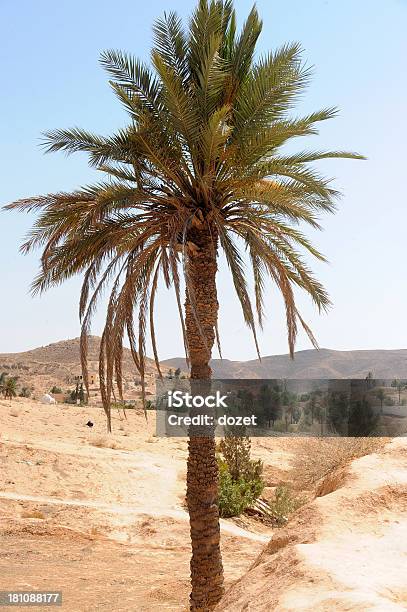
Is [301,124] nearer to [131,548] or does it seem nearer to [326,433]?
[131,548]

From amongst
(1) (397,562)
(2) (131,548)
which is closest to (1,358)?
(2) (131,548)

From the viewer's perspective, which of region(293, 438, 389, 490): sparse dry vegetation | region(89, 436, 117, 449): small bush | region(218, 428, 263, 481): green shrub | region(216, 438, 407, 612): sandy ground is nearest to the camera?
region(216, 438, 407, 612): sandy ground

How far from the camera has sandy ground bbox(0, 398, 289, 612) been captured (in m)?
11.4

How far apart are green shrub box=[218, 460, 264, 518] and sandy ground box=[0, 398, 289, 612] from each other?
0.46 metres

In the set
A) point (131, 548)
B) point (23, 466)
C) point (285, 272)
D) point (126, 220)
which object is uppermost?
point (126, 220)

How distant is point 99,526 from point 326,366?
75.9 m

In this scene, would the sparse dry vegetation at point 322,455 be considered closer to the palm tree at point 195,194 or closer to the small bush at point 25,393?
the palm tree at point 195,194

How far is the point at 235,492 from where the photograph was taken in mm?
18594

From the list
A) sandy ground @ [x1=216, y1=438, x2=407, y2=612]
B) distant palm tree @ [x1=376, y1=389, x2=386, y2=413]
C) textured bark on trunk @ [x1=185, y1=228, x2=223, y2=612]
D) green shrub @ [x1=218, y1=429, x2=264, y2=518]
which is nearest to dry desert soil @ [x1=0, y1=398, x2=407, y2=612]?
sandy ground @ [x1=216, y1=438, x2=407, y2=612]

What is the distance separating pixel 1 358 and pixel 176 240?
67.8 m

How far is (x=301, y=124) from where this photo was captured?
959cm

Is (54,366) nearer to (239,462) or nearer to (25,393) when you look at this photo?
(25,393)

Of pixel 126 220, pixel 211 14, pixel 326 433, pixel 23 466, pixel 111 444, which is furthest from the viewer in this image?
pixel 326 433

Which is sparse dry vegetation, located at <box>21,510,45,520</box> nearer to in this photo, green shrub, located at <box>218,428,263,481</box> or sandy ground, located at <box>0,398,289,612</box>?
sandy ground, located at <box>0,398,289,612</box>
